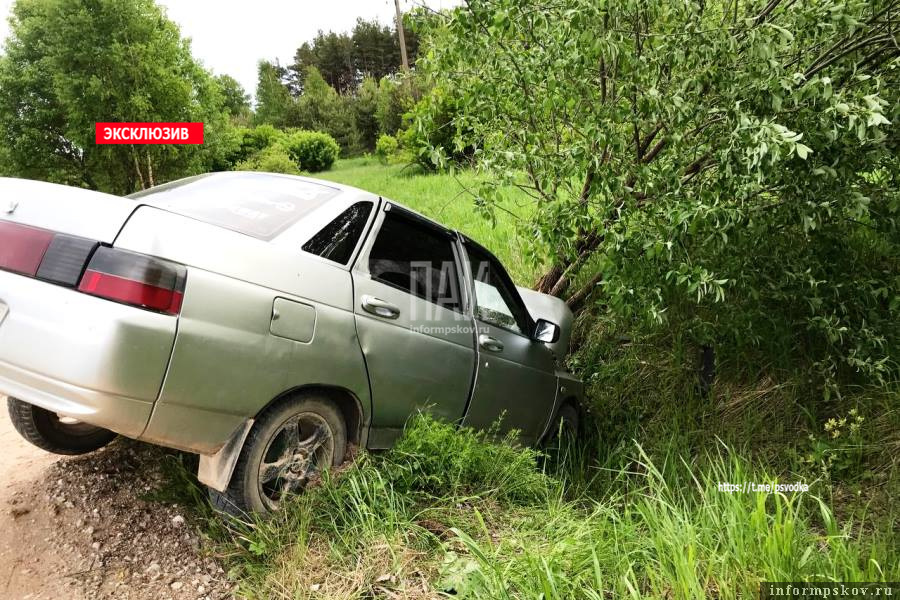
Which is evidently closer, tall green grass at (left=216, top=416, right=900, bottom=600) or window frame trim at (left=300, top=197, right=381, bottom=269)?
tall green grass at (left=216, top=416, right=900, bottom=600)

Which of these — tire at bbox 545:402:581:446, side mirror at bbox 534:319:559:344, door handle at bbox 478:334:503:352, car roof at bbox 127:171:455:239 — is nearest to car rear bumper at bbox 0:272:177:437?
car roof at bbox 127:171:455:239

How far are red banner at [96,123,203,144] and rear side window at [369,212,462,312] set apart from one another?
52.9ft

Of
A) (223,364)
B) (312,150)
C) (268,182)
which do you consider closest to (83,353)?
(223,364)

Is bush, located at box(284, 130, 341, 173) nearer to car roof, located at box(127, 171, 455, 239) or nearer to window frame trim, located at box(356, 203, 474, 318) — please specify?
car roof, located at box(127, 171, 455, 239)

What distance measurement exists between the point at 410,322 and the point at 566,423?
2405mm

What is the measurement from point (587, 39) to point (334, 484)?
2.80 m

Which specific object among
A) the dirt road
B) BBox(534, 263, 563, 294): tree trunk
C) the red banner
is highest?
the red banner

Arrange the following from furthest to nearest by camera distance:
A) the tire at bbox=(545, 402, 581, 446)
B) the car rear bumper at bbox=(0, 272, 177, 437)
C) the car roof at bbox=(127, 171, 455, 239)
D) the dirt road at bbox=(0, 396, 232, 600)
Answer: the tire at bbox=(545, 402, 581, 446) < the car roof at bbox=(127, 171, 455, 239) < the dirt road at bbox=(0, 396, 232, 600) < the car rear bumper at bbox=(0, 272, 177, 437)

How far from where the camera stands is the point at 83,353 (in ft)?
6.05

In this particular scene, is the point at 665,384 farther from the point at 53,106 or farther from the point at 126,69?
the point at 53,106

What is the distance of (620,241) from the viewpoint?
3.76 meters

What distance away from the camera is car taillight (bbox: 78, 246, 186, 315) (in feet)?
6.25

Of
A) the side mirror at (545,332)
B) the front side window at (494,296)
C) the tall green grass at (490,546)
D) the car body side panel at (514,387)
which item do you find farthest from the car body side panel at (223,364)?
the side mirror at (545,332)

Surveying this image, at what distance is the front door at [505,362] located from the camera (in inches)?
137
